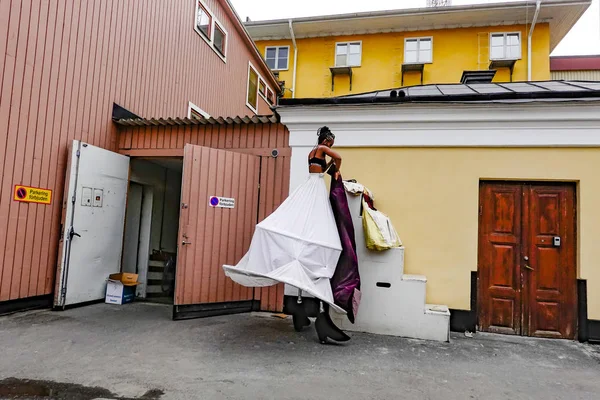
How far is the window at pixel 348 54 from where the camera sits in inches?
595

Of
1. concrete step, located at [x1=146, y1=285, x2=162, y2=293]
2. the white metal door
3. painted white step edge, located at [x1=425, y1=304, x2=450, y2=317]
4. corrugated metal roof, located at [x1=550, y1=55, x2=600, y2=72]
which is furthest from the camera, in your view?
corrugated metal roof, located at [x1=550, y1=55, x2=600, y2=72]

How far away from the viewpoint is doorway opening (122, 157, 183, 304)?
6.83 meters

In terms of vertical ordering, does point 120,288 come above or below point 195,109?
below

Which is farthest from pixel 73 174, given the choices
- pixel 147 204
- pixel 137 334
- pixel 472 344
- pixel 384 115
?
pixel 472 344

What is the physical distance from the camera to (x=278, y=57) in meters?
16.1

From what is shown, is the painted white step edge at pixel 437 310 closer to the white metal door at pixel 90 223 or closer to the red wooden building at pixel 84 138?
the red wooden building at pixel 84 138

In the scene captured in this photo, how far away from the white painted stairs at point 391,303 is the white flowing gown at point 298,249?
74 centimetres

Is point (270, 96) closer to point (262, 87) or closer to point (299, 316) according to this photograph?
point (262, 87)

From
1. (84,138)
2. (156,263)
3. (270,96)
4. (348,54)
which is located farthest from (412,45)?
(84,138)

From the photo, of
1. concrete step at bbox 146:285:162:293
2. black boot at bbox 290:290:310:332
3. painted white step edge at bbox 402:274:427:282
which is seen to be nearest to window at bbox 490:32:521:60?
painted white step edge at bbox 402:274:427:282

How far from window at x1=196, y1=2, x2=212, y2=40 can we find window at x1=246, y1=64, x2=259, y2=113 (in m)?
3.03

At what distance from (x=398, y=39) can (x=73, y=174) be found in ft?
44.1

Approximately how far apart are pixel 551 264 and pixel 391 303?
2214 mm

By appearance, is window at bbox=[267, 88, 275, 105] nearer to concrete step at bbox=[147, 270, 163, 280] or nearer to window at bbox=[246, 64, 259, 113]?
window at bbox=[246, 64, 259, 113]
